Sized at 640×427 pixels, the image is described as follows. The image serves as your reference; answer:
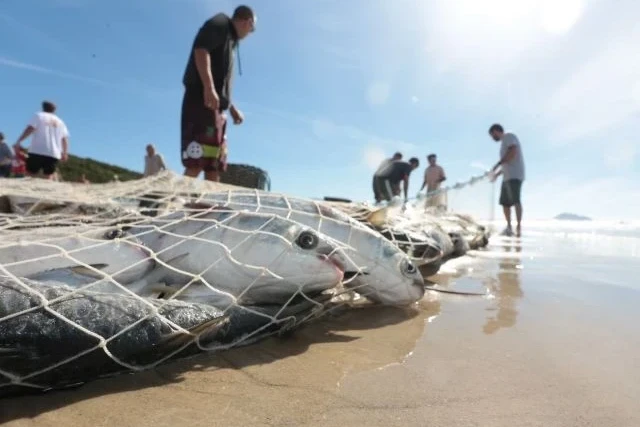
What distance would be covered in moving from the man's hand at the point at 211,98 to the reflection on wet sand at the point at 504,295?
3.00 m

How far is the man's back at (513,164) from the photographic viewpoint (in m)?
9.28

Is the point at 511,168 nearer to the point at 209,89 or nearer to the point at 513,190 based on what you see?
the point at 513,190

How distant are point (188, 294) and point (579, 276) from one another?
3.43 m

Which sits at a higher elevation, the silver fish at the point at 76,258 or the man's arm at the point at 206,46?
the man's arm at the point at 206,46

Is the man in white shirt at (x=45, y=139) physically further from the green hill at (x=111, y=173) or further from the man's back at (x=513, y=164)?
the man's back at (x=513, y=164)

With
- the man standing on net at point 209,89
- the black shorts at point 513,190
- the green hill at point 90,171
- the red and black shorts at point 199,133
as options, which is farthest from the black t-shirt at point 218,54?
the green hill at point 90,171

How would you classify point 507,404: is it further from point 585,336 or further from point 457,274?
point 457,274

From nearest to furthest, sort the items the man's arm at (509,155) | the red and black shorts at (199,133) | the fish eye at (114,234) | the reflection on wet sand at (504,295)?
the reflection on wet sand at (504,295) < the fish eye at (114,234) < the red and black shorts at (199,133) < the man's arm at (509,155)

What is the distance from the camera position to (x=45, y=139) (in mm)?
7617

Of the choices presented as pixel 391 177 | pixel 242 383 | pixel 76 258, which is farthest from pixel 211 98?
pixel 391 177

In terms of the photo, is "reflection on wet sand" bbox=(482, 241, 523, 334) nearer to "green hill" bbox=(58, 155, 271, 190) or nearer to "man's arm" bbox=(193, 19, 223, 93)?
"man's arm" bbox=(193, 19, 223, 93)

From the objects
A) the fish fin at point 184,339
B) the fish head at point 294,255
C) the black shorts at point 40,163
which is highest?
the black shorts at point 40,163

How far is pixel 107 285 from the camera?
6.18 ft

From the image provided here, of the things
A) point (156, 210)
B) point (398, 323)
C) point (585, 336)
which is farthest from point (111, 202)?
point (585, 336)
